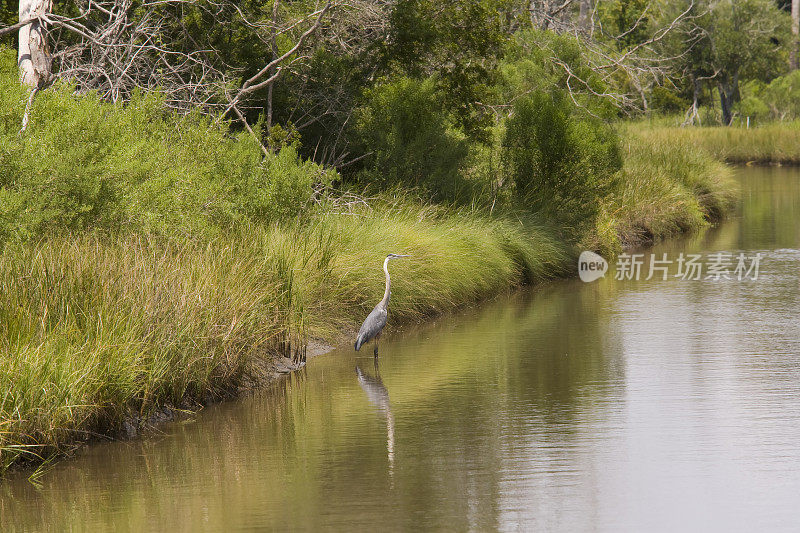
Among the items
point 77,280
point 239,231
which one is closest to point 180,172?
point 239,231

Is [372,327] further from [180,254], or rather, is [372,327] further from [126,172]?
[126,172]

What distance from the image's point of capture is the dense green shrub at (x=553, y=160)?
18.7m

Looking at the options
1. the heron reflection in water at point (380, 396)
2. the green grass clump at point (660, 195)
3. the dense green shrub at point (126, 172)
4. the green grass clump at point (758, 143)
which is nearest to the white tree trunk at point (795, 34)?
the green grass clump at point (758, 143)

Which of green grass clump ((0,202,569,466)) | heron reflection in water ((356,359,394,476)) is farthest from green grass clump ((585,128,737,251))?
heron reflection in water ((356,359,394,476))

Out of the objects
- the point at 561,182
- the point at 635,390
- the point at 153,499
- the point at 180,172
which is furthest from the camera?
the point at 561,182

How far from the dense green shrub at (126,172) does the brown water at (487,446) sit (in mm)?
2144

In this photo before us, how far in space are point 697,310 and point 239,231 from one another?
20.2 ft

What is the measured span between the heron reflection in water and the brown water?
0.03m

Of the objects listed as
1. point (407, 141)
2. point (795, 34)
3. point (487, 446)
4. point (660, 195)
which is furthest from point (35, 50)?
point (795, 34)

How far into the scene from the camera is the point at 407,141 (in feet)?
57.0

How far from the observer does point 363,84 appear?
58.5 ft

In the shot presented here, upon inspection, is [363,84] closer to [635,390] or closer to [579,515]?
[635,390]

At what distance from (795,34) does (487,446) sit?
165 feet

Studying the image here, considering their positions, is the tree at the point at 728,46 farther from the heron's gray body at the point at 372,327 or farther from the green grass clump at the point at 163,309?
the heron's gray body at the point at 372,327
